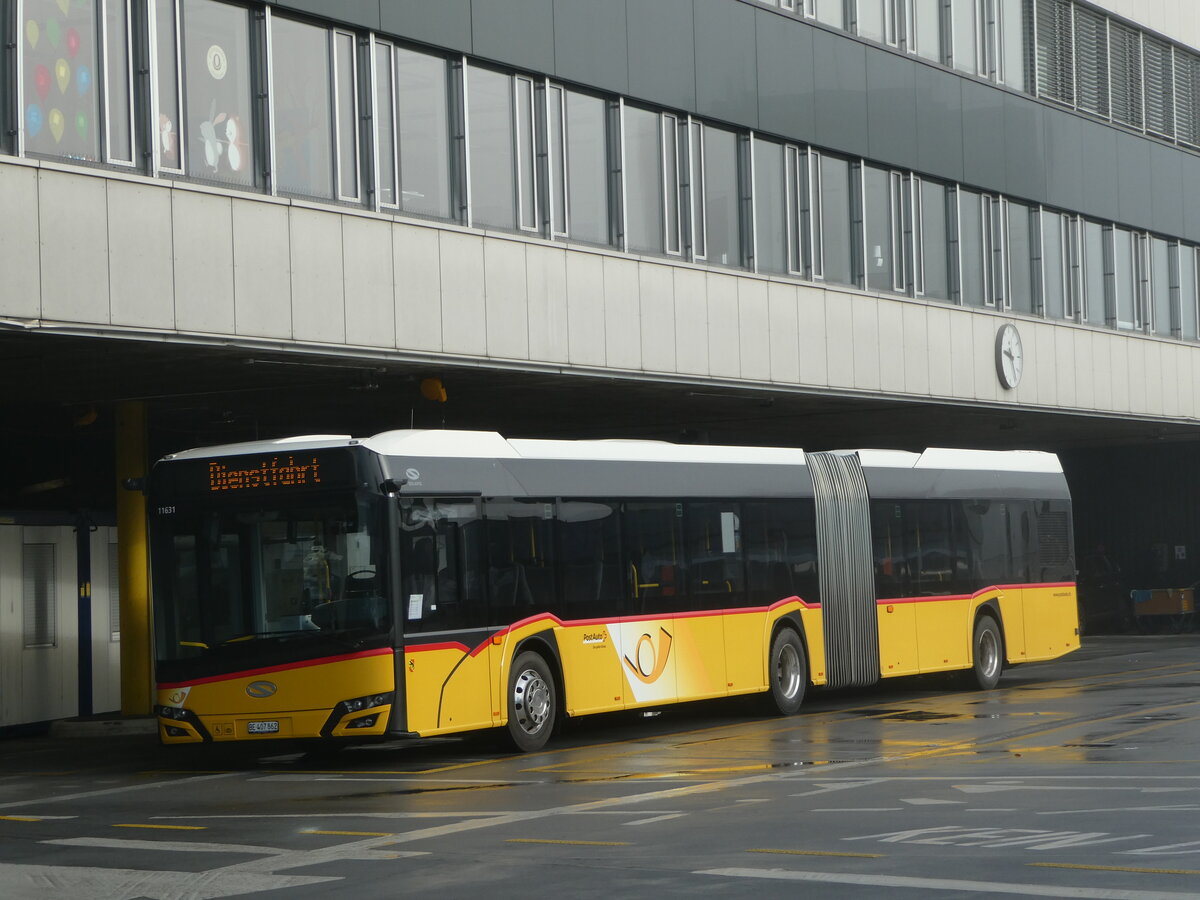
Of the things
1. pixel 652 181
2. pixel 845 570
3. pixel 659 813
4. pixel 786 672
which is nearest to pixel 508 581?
pixel 786 672

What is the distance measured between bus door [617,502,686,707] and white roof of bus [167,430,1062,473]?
0.63 metres

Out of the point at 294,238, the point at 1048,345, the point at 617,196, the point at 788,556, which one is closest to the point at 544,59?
the point at 617,196

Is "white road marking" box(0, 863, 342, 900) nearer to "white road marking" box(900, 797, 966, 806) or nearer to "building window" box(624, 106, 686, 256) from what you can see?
"white road marking" box(900, 797, 966, 806)

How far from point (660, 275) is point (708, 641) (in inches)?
239

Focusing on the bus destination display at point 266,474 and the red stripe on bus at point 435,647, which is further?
the bus destination display at point 266,474

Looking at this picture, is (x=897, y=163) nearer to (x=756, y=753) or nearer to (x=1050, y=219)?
(x=1050, y=219)

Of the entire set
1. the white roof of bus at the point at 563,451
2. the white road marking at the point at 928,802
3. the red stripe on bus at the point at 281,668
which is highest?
the white roof of bus at the point at 563,451

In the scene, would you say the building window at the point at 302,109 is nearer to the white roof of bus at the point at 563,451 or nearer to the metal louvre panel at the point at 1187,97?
the white roof of bus at the point at 563,451

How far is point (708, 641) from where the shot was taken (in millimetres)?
20031

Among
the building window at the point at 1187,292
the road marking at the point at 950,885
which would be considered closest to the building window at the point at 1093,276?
the building window at the point at 1187,292

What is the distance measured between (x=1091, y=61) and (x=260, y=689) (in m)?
24.9

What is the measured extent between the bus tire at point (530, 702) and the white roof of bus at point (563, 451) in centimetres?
199

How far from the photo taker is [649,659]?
19094mm

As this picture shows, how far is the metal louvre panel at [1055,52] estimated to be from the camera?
111 feet
